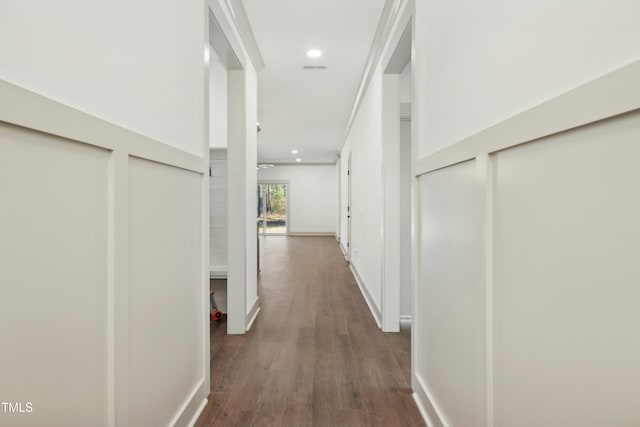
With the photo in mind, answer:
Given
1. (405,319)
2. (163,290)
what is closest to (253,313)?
(405,319)

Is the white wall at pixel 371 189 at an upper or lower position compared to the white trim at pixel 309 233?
upper

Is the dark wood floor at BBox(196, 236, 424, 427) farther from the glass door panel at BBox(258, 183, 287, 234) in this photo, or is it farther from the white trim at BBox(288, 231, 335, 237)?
the glass door panel at BBox(258, 183, 287, 234)

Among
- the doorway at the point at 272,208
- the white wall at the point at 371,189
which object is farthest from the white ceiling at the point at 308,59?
the doorway at the point at 272,208

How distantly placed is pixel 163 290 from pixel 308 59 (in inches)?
112

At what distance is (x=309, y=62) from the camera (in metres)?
3.62

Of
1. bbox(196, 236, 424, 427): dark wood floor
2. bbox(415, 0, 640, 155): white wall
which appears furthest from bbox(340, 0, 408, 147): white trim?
bbox(196, 236, 424, 427): dark wood floor

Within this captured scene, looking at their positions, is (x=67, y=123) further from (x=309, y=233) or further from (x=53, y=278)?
(x=309, y=233)

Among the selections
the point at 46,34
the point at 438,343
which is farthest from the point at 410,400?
the point at 46,34

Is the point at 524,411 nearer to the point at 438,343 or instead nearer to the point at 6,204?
the point at 438,343

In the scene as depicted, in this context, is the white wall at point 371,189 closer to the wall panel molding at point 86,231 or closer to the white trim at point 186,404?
the white trim at point 186,404

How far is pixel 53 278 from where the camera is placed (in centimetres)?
85

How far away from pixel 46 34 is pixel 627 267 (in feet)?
4.21

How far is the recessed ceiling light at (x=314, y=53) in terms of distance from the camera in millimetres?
3337

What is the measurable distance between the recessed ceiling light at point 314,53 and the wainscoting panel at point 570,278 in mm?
2709
